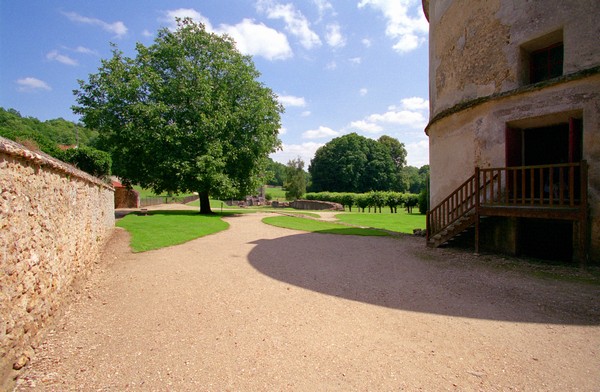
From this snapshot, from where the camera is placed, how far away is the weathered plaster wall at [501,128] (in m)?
7.27

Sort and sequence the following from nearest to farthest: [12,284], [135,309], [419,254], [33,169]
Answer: [12,284], [33,169], [135,309], [419,254]

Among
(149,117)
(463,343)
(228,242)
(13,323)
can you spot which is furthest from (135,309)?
(149,117)

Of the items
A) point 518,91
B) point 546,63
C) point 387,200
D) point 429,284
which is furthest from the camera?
point 387,200

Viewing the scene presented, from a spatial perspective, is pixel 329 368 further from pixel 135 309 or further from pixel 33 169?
pixel 33 169

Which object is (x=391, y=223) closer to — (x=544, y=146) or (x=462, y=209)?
(x=462, y=209)

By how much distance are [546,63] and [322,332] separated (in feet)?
33.2

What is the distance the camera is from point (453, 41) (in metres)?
11.0

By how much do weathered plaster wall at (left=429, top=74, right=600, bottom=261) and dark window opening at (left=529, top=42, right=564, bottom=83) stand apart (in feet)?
3.72

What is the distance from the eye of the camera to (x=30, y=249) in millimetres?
3576

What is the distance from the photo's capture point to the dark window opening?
8.46m

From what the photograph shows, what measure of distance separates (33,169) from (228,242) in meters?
7.88

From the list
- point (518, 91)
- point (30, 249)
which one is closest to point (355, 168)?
point (518, 91)

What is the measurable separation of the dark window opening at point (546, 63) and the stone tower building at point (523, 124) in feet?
0.09

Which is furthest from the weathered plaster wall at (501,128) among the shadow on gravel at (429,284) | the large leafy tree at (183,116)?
the large leafy tree at (183,116)
